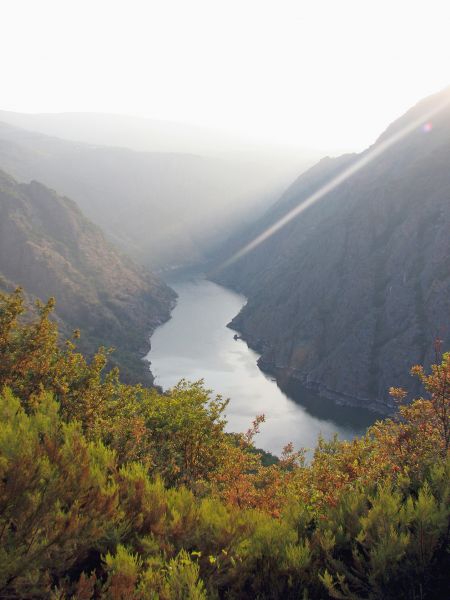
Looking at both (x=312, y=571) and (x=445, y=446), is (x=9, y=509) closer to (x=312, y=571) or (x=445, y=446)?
(x=312, y=571)

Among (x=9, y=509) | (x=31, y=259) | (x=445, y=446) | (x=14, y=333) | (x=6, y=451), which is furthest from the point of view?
(x=31, y=259)

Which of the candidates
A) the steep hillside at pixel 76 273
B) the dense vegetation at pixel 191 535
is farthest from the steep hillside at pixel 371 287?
the dense vegetation at pixel 191 535

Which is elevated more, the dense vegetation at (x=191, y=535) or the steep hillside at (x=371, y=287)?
the dense vegetation at (x=191, y=535)

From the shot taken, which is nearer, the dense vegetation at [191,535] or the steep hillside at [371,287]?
the dense vegetation at [191,535]

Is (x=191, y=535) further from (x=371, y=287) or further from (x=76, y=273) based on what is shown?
(x=76, y=273)

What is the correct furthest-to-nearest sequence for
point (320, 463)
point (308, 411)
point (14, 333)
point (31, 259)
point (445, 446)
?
point (31, 259) → point (308, 411) → point (14, 333) → point (320, 463) → point (445, 446)

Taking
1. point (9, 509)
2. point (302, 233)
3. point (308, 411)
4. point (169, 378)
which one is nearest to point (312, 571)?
point (9, 509)

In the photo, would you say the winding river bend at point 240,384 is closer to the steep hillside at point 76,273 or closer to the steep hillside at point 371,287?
the steep hillside at point 371,287

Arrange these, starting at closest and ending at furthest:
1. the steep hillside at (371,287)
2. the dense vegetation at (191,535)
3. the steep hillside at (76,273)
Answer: the dense vegetation at (191,535) < the steep hillside at (371,287) < the steep hillside at (76,273)
